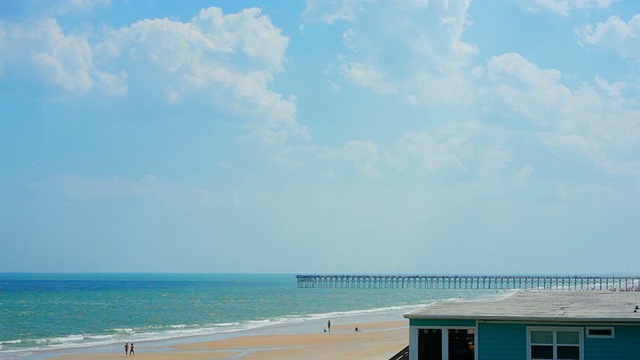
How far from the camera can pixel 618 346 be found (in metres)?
15.1

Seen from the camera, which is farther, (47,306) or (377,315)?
(47,306)

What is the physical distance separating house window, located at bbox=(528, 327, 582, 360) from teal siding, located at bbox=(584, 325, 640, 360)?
0.76ft

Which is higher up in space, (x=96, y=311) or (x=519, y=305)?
(x=519, y=305)

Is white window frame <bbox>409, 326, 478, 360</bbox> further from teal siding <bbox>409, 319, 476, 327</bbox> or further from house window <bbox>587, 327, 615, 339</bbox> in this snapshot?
house window <bbox>587, 327, 615, 339</bbox>

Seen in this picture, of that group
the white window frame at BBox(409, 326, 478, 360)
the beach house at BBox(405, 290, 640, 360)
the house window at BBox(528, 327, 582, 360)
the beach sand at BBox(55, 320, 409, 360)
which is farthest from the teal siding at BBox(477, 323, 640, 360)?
the beach sand at BBox(55, 320, 409, 360)

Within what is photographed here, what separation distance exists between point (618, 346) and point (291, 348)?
25.1 m

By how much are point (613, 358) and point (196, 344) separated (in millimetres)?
30027

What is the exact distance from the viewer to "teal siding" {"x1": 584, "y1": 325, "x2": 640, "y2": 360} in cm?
1492

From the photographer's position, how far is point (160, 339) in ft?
151

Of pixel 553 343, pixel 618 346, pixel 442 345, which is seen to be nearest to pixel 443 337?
pixel 442 345

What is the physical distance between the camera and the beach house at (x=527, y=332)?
1506 cm

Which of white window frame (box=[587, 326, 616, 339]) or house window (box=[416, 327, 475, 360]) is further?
house window (box=[416, 327, 475, 360])

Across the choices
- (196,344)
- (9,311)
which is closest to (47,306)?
(9,311)

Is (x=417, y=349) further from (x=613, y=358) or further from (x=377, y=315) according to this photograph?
(x=377, y=315)
